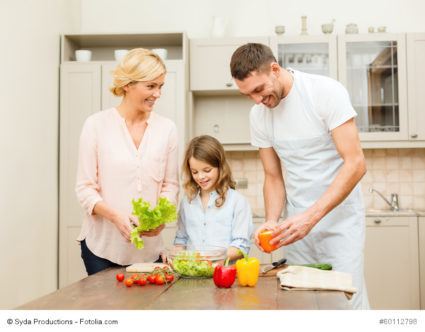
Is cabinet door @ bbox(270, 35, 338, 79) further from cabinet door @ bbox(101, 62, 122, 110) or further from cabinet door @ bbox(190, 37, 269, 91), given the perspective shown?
cabinet door @ bbox(101, 62, 122, 110)

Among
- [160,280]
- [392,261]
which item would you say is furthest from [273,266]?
[392,261]

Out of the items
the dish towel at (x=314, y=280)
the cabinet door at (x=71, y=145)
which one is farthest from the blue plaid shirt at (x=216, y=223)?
the cabinet door at (x=71, y=145)

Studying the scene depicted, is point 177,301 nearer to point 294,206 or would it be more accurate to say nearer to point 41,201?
point 294,206

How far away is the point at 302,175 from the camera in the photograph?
1842 mm

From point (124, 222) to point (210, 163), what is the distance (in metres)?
0.54

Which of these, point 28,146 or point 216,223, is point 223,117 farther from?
point 216,223

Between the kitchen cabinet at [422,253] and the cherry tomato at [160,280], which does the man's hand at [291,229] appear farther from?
the kitchen cabinet at [422,253]

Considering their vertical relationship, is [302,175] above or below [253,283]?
above

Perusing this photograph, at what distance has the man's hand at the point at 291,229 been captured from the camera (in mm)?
1554

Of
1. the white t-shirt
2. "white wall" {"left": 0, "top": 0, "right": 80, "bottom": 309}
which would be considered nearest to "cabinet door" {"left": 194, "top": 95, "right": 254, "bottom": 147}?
"white wall" {"left": 0, "top": 0, "right": 80, "bottom": 309}

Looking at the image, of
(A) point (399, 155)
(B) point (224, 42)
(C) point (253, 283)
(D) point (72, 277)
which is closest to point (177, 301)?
(C) point (253, 283)

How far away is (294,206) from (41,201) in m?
1.92

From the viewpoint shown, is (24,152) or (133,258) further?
(24,152)

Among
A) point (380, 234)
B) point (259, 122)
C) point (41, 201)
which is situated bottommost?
point (380, 234)
